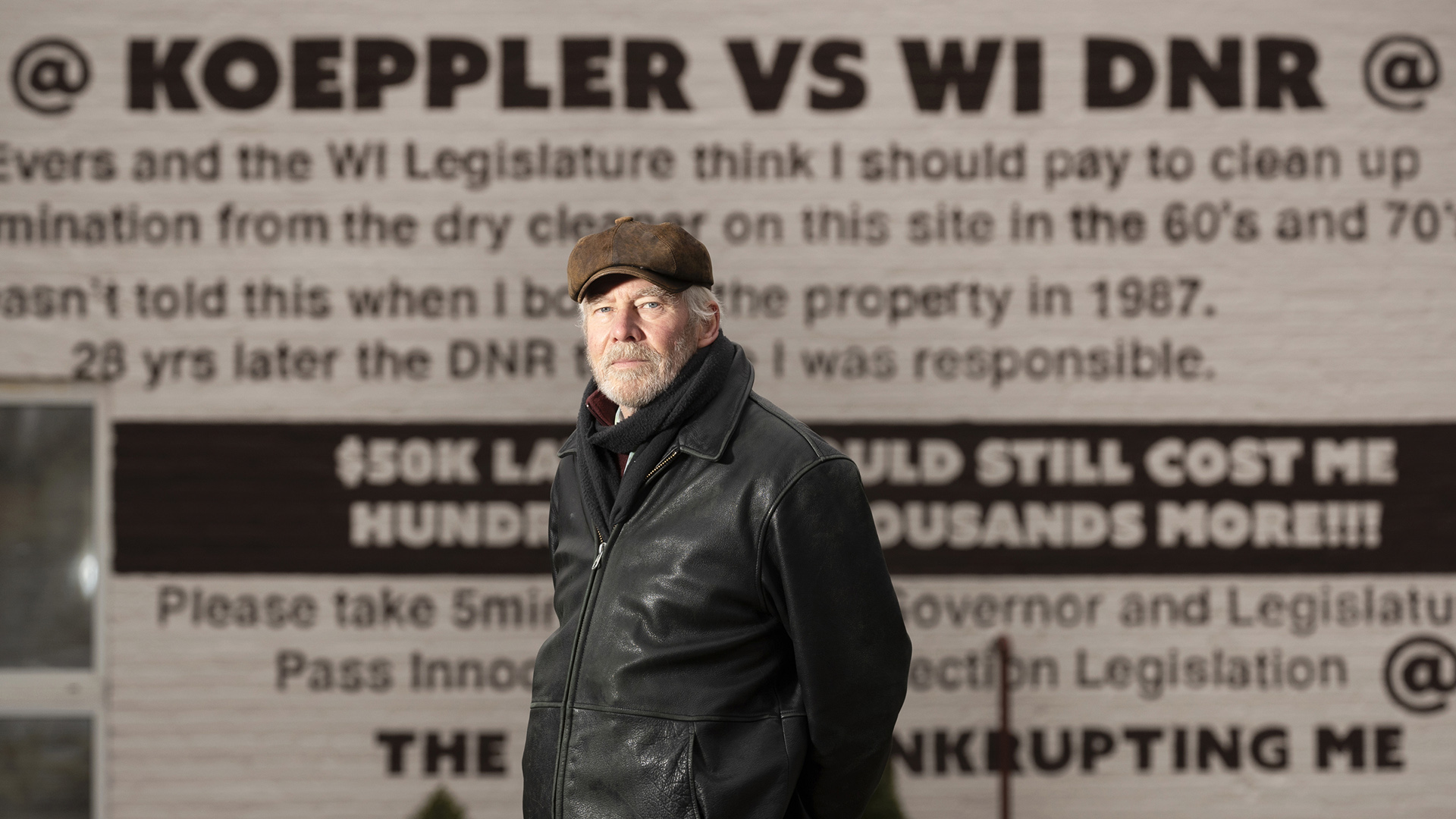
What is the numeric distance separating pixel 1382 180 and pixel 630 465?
154 inches

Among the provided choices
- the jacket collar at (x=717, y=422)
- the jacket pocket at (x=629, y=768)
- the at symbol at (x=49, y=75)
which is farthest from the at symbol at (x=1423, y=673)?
the at symbol at (x=49, y=75)

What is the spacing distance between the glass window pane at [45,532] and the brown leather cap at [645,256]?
3464 mm

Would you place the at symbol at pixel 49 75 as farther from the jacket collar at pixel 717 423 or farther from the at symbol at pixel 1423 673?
the at symbol at pixel 1423 673

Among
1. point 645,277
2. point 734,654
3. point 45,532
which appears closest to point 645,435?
point 645,277

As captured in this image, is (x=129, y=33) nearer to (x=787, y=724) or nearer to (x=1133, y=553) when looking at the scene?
(x=787, y=724)

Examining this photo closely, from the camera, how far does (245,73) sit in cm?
475

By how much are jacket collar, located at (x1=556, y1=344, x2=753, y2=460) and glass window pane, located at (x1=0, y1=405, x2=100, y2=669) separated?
359 centimetres

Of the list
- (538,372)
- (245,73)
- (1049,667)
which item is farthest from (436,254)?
(1049,667)

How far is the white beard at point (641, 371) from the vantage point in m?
2.29

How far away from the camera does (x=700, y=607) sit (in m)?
2.16

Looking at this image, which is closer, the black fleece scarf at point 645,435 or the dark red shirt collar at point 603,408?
the black fleece scarf at point 645,435

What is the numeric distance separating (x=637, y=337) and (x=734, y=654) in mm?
638

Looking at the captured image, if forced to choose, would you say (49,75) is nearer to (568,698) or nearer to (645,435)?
(645,435)

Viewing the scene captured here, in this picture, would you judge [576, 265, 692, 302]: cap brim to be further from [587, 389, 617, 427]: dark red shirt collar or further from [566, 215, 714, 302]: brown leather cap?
[587, 389, 617, 427]: dark red shirt collar
